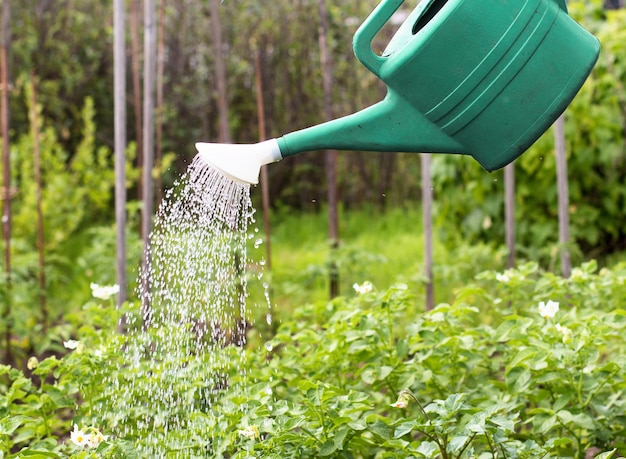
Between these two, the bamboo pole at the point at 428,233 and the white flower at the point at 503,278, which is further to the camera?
the bamboo pole at the point at 428,233

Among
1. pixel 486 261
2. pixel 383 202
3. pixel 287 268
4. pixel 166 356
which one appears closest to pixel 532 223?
pixel 486 261

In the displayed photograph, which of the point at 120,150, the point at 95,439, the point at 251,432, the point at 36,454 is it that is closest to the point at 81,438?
the point at 95,439

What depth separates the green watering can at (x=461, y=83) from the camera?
165cm

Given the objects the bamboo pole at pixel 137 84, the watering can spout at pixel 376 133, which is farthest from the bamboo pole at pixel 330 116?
the watering can spout at pixel 376 133

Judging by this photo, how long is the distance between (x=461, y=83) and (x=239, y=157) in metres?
0.44

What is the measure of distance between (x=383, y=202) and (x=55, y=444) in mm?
5081

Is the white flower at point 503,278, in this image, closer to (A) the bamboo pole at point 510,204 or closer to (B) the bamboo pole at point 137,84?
(A) the bamboo pole at point 510,204

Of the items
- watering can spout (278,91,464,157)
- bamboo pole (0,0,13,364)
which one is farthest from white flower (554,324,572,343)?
bamboo pole (0,0,13,364)

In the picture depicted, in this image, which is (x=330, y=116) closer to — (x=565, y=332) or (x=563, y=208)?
(x=563, y=208)

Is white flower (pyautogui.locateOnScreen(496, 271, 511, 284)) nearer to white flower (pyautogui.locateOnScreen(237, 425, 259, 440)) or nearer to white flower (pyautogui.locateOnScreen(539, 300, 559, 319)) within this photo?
white flower (pyautogui.locateOnScreen(539, 300, 559, 319))

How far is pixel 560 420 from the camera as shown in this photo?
77.5 inches

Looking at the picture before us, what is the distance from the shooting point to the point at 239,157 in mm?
1666

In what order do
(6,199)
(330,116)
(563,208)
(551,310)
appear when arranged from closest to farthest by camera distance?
(551,310), (563,208), (6,199), (330,116)

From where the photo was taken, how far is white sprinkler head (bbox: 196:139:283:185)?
5.44ft
